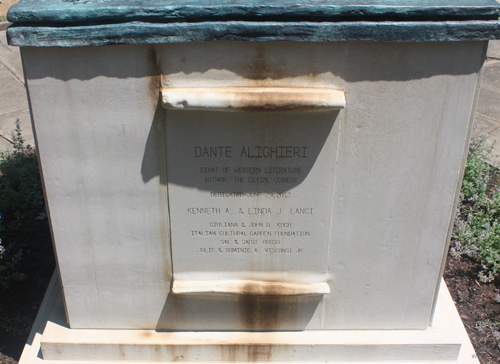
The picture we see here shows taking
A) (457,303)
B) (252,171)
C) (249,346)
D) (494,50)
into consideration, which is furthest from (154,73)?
(494,50)

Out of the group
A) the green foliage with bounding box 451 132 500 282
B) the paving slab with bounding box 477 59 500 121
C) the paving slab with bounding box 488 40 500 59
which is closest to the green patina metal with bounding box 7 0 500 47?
the green foliage with bounding box 451 132 500 282

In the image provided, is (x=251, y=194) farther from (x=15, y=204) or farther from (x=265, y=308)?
(x=15, y=204)

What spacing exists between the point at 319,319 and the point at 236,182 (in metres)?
1.02

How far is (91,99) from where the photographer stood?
2.23 m

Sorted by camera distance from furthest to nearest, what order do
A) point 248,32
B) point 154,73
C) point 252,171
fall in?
point 252,171 → point 154,73 → point 248,32

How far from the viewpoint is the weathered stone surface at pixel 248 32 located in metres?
2.04

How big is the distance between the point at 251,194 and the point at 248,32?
Answer: 82 centimetres

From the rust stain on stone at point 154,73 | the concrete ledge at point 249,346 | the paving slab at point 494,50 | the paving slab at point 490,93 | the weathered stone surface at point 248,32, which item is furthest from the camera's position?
the paving slab at point 494,50

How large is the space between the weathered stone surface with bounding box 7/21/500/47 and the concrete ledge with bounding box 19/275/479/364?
1.67m

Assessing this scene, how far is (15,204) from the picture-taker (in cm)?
402

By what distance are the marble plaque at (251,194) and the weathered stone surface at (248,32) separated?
36 centimetres

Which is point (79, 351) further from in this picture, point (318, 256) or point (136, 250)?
point (318, 256)

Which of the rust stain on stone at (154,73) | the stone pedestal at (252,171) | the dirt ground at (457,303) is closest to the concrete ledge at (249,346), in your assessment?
the stone pedestal at (252,171)

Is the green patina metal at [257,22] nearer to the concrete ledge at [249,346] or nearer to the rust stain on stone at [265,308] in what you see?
the rust stain on stone at [265,308]
